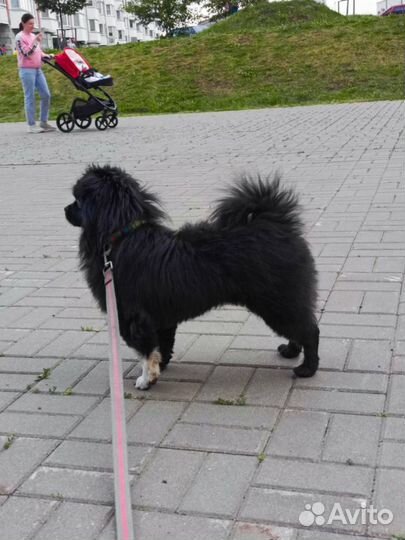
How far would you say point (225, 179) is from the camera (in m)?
9.30

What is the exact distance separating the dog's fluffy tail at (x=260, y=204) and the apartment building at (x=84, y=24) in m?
63.6

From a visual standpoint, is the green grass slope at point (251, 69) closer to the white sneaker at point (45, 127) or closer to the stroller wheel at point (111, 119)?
the white sneaker at point (45, 127)

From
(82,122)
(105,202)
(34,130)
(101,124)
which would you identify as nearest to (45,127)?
(34,130)

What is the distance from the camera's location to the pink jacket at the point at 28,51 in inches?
591

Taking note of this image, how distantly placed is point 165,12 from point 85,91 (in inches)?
1656

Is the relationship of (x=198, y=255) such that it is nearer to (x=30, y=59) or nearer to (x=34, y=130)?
(x=30, y=59)

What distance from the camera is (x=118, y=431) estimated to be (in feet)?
8.98

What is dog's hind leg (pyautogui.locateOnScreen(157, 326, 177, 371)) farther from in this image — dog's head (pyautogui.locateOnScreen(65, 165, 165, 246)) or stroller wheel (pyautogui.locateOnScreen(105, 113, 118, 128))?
stroller wheel (pyautogui.locateOnScreen(105, 113, 118, 128))

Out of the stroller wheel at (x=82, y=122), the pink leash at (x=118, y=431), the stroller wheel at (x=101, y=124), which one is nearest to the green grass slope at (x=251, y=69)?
the stroller wheel at (x=82, y=122)

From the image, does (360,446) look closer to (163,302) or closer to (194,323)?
(163,302)

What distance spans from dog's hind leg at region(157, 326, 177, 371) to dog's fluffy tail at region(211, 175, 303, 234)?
75 centimetres

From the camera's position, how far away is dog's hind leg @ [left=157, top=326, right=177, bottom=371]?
150 inches

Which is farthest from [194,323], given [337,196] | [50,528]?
[337,196]

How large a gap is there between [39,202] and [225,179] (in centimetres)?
259
